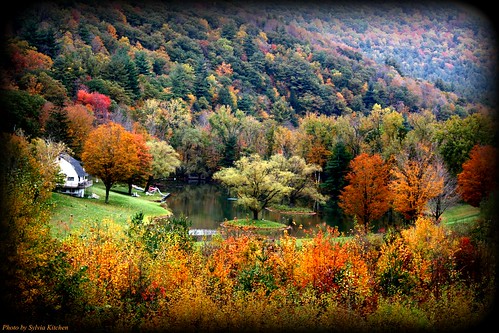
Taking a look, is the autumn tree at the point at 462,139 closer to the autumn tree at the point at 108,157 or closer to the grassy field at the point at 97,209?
the grassy field at the point at 97,209

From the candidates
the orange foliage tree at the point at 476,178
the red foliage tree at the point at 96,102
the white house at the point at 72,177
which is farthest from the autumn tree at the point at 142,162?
the orange foliage tree at the point at 476,178

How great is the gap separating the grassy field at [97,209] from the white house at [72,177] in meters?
→ 1.61

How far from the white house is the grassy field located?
161 centimetres

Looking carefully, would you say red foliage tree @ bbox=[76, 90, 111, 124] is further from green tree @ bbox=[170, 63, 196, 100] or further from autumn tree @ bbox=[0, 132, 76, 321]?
autumn tree @ bbox=[0, 132, 76, 321]

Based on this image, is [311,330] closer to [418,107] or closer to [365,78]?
[418,107]

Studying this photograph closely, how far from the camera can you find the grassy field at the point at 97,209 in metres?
27.0

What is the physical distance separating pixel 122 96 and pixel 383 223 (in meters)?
49.5

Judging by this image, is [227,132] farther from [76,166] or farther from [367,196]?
[367,196]

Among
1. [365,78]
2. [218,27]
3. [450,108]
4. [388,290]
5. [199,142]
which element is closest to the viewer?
[388,290]

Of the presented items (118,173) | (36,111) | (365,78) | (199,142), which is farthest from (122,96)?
(365,78)

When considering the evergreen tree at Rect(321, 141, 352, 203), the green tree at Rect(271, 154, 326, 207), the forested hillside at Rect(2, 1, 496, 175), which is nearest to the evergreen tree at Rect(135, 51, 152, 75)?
the forested hillside at Rect(2, 1, 496, 175)

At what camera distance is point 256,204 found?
36.4 metres

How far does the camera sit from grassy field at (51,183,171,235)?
88.7 feet

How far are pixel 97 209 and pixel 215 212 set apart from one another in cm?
1182
